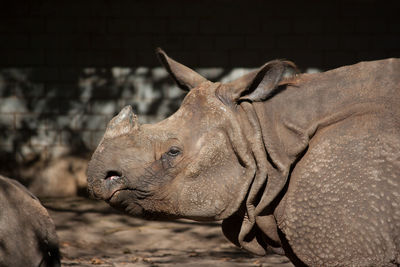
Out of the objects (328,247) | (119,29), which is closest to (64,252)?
(119,29)

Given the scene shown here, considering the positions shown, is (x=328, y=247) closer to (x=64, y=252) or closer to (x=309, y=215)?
(x=309, y=215)

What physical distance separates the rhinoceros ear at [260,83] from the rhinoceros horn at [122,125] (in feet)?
1.67

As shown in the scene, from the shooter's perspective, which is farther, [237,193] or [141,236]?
[141,236]

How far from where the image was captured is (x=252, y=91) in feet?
13.0

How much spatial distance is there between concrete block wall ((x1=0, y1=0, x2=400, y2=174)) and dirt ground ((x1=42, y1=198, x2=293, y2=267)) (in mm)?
1539

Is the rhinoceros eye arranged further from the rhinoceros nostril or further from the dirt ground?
the dirt ground

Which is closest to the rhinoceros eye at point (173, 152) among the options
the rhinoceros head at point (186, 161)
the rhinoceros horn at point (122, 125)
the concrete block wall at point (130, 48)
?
the rhinoceros head at point (186, 161)

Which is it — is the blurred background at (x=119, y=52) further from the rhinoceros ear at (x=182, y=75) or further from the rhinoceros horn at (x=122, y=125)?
the rhinoceros horn at (x=122, y=125)

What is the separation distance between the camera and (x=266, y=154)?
151 inches

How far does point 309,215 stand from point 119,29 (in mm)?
7694

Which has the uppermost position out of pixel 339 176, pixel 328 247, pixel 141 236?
pixel 339 176

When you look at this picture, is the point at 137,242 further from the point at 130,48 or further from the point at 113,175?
the point at 113,175

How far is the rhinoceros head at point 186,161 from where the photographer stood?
3.79 metres

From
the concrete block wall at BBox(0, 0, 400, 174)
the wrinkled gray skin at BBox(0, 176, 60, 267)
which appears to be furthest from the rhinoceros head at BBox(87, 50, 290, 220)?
the concrete block wall at BBox(0, 0, 400, 174)
